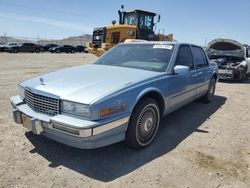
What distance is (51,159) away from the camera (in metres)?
3.38

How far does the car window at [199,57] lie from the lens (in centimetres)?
556

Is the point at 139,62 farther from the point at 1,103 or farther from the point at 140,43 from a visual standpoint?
the point at 1,103

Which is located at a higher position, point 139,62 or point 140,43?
point 140,43

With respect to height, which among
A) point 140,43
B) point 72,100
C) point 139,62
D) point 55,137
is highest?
point 140,43

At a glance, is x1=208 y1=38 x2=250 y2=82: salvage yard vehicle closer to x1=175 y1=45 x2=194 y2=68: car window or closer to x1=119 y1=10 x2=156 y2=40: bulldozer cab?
x1=119 y1=10 x2=156 y2=40: bulldozer cab

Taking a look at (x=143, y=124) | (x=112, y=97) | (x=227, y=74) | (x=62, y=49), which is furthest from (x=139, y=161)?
(x=62, y=49)

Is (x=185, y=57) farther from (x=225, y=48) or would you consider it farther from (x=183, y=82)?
(x=225, y=48)

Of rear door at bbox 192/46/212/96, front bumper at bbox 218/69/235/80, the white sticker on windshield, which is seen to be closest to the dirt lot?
rear door at bbox 192/46/212/96

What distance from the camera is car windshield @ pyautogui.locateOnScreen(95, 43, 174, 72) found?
14.4ft

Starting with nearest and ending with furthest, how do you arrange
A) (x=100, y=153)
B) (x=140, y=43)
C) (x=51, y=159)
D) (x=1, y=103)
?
(x=51, y=159) < (x=100, y=153) < (x=140, y=43) < (x=1, y=103)

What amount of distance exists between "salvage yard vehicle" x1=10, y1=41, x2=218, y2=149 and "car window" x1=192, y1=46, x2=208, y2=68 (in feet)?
1.83

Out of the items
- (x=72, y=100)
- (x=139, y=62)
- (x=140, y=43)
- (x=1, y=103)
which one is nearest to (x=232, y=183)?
(x=72, y=100)

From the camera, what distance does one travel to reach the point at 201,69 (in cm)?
568

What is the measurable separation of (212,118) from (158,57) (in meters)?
2.05
